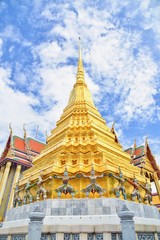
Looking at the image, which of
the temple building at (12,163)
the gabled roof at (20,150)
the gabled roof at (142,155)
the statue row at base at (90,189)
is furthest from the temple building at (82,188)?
the gabled roof at (142,155)

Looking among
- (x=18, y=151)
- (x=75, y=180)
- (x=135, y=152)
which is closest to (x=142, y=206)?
(x=75, y=180)

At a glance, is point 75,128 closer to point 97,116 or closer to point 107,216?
point 97,116

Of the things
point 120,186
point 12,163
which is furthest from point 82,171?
point 12,163

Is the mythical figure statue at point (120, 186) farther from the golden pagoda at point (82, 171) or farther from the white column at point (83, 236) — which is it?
the white column at point (83, 236)

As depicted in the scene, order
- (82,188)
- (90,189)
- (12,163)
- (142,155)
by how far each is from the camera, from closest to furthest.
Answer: (90,189)
(82,188)
(12,163)
(142,155)

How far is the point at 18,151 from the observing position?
23.6 metres

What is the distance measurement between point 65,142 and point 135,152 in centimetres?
1507

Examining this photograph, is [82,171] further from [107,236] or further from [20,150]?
[20,150]

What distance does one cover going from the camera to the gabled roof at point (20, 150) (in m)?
22.3

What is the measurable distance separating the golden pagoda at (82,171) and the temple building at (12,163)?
832 cm

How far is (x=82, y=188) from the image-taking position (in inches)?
405

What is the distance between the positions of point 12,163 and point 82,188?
1445 centimetres

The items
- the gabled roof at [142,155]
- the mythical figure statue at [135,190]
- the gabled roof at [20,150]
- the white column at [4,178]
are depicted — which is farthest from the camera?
the gabled roof at [142,155]

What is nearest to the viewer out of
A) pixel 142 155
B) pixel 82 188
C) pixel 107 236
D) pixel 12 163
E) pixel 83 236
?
pixel 107 236
